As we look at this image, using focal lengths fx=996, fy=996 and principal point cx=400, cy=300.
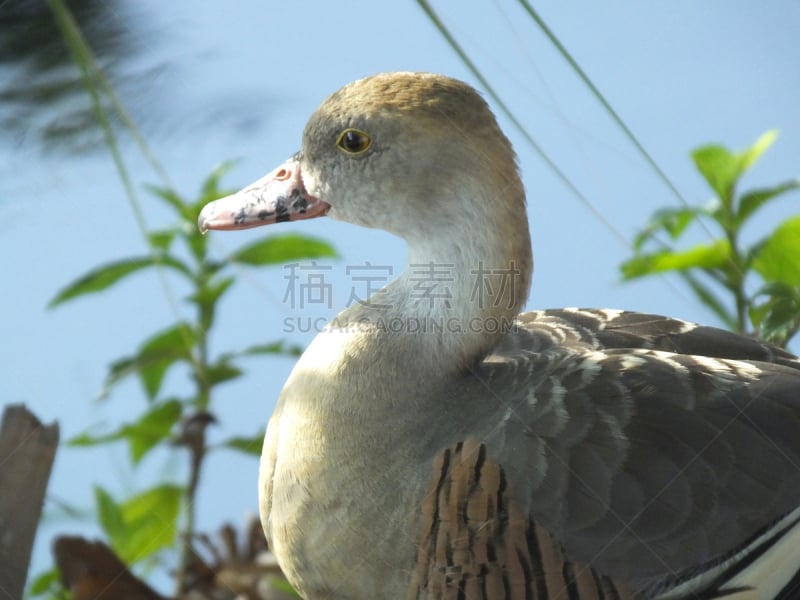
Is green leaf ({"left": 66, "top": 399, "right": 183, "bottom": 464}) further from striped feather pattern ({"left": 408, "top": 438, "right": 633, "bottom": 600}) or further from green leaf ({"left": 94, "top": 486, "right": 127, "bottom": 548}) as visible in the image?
striped feather pattern ({"left": 408, "top": 438, "right": 633, "bottom": 600})

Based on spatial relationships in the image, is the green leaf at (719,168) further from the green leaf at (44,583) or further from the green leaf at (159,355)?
the green leaf at (44,583)

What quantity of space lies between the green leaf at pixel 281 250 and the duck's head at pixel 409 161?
351 mm

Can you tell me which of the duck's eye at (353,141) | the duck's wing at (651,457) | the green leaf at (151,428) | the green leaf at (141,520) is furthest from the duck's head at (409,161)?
the green leaf at (141,520)

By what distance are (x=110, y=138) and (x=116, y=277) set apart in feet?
3.09

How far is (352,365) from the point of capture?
4.71 ft

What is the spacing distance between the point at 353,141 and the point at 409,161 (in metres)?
0.10

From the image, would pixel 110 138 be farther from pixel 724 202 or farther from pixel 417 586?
pixel 724 202

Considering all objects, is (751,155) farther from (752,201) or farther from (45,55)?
(45,55)

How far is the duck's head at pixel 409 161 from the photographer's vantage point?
4.57 feet

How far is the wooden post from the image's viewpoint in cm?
145

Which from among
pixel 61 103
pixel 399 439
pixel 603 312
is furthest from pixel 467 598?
pixel 61 103

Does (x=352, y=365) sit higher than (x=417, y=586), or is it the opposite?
(x=352, y=365)

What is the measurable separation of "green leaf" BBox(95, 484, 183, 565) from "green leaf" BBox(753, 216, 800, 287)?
1.20m

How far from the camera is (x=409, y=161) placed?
1425 millimetres
